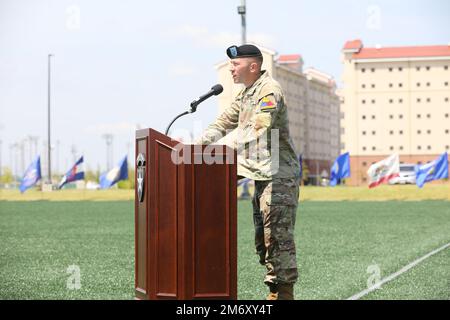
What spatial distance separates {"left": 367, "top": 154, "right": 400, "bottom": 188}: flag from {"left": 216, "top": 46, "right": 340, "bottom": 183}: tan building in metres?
46.0

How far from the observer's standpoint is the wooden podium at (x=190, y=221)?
5.63 m

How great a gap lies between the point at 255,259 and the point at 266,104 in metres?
6.45

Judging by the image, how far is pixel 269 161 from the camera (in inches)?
Answer: 247

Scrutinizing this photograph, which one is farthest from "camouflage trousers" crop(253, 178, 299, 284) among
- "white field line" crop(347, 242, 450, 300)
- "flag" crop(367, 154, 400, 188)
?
"flag" crop(367, 154, 400, 188)

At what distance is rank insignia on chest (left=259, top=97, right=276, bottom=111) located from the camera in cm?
616

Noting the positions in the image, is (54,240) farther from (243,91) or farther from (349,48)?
(349,48)

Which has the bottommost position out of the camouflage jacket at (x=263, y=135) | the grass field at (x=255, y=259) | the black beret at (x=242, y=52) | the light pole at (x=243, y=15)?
the grass field at (x=255, y=259)

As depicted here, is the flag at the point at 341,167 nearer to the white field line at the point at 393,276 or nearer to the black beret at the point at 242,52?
the white field line at the point at 393,276

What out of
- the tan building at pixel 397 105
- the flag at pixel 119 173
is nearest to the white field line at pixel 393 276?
the flag at pixel 119 173

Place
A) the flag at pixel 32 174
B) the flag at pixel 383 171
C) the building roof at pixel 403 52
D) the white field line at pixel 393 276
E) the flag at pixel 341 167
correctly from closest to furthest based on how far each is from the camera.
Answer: the white field line at pixel 393 276 < the flag at pixel 32 174 < the flag at pixel 383 171 < the flag at pixel 341 167 < the building roof at pixel 403 52

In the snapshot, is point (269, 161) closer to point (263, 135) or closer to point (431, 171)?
point (263, 135)

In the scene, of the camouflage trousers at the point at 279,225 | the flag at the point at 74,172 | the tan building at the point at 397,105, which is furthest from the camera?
the tan building at the point at 397,105

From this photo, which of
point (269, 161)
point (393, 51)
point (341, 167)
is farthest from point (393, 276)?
point (393, 51)

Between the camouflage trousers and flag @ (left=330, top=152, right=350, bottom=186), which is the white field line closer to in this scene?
the camouflage trousers
